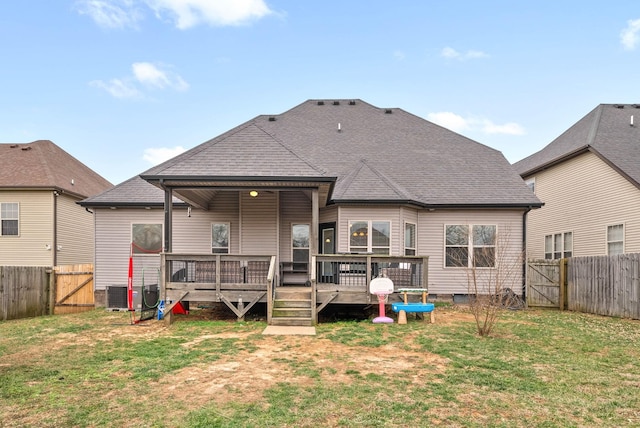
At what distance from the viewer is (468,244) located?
42.4 feet

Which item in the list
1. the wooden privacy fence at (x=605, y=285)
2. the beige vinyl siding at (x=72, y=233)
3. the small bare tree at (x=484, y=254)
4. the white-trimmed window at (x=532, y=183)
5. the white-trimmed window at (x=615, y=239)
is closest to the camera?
the wooden privacy fence at (x=605, y=285)

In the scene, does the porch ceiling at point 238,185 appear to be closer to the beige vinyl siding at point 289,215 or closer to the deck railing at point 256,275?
the deck railing at point 256,275

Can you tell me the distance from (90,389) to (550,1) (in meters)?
19.7

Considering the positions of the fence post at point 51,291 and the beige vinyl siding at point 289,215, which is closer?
the fence post at point 51,291

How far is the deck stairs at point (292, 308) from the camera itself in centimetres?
879

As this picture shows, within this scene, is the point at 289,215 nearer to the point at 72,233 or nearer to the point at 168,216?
the point at 168,216

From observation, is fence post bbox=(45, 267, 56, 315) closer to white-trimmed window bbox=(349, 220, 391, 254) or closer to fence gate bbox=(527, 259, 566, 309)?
white-trimmed window bbox=(349, 220, 391, 254)

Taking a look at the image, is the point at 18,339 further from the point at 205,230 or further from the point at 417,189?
the point at 417,189

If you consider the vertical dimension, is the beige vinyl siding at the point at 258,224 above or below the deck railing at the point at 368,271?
above

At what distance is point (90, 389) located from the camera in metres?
4.69

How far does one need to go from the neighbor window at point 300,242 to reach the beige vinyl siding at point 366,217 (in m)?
1.42

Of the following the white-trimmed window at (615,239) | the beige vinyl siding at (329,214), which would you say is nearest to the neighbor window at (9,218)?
the beige vinyl siding at (329,214)

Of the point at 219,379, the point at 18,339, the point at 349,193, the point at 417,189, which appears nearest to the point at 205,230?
the point at 349,193

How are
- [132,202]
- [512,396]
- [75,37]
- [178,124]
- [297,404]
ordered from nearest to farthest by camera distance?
1. [297,404]
2. [512,396]
3. [132,202]
4. [75,37]
5. [178,124]
